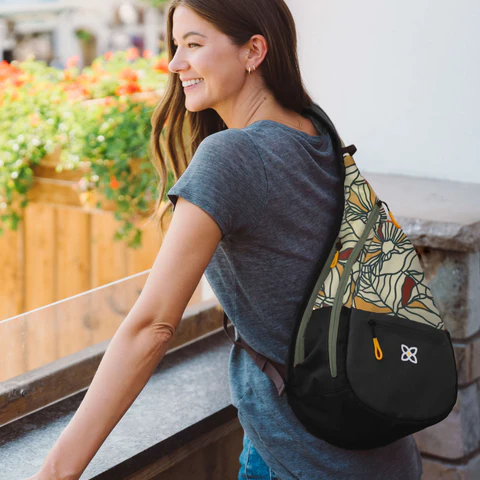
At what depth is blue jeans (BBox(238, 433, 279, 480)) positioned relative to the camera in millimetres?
1259

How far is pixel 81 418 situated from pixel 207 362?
104cm

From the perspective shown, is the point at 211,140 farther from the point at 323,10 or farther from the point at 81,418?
the point at 323,10

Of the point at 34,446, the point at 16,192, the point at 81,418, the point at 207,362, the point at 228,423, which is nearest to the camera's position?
the point at 81,418

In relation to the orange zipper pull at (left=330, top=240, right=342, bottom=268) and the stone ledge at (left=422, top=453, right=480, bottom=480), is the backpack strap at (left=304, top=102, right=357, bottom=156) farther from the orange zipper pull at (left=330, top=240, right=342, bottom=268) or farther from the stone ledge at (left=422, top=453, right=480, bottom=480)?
the stone ledge at (left=422, top=453, right=480, bottom=480)

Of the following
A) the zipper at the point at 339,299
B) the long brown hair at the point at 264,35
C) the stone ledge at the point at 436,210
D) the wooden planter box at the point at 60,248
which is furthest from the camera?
the wooden planter box at the point at 60,248

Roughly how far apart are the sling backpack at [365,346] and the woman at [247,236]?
0.04 metres

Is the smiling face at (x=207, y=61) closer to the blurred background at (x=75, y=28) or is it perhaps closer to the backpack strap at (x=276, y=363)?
the backpack strap at (x=276, y=363)

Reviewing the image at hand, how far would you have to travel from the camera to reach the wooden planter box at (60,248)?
159 inches

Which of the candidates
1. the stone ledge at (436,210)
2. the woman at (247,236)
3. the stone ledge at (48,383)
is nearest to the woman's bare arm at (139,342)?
the woman at (247,236)

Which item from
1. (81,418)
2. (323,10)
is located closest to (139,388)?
(81,418)

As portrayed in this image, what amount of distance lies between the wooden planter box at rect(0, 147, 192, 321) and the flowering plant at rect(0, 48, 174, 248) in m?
0.09

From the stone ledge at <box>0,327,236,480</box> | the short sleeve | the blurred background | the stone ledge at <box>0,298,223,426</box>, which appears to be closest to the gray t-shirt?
the short sleeve

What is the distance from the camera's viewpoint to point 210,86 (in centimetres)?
124

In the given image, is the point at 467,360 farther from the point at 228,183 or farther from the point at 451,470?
the point at 228,183
